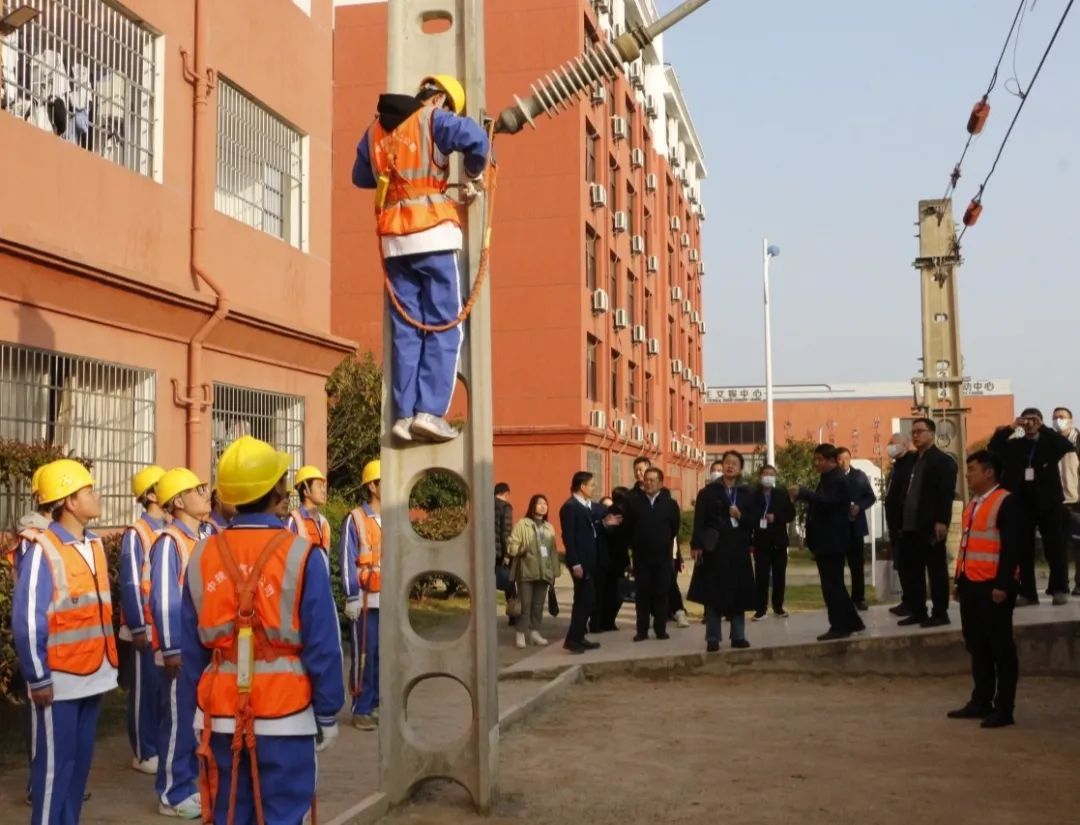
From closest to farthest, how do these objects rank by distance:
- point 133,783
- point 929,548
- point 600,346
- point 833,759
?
point 133,783, point 833,759, point 929,548, point 600,346

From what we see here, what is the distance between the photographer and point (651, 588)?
14.0 metres

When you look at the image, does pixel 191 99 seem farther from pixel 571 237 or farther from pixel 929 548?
pixel 571 237

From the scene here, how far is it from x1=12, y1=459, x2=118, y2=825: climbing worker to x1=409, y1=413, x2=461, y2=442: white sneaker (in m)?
1.84

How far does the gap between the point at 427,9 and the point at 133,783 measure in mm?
5158

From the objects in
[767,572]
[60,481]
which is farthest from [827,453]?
[60,481]

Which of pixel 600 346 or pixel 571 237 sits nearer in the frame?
pixel 571 237

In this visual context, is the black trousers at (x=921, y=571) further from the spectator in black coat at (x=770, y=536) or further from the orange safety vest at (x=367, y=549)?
the orange safety vest at (x=367, y=549)

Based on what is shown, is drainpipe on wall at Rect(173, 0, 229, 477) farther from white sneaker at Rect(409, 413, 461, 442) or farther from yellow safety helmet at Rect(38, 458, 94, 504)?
yellow safety helmet at Rect(38, 458, 94, 504)

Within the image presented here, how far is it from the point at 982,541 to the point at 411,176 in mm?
5369

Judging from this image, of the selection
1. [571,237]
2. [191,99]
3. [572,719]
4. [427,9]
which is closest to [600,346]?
[571,237]

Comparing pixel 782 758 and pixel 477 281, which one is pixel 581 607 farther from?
pixel 477 281

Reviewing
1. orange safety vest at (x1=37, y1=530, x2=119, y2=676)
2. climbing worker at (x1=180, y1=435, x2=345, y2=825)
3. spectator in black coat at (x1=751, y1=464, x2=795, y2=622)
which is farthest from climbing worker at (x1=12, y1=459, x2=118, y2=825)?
spectator in black coat at (x1=751, y1=464, x2=795, y2=622)

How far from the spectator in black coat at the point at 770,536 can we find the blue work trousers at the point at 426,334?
8.10 m

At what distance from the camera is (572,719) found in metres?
10.6
